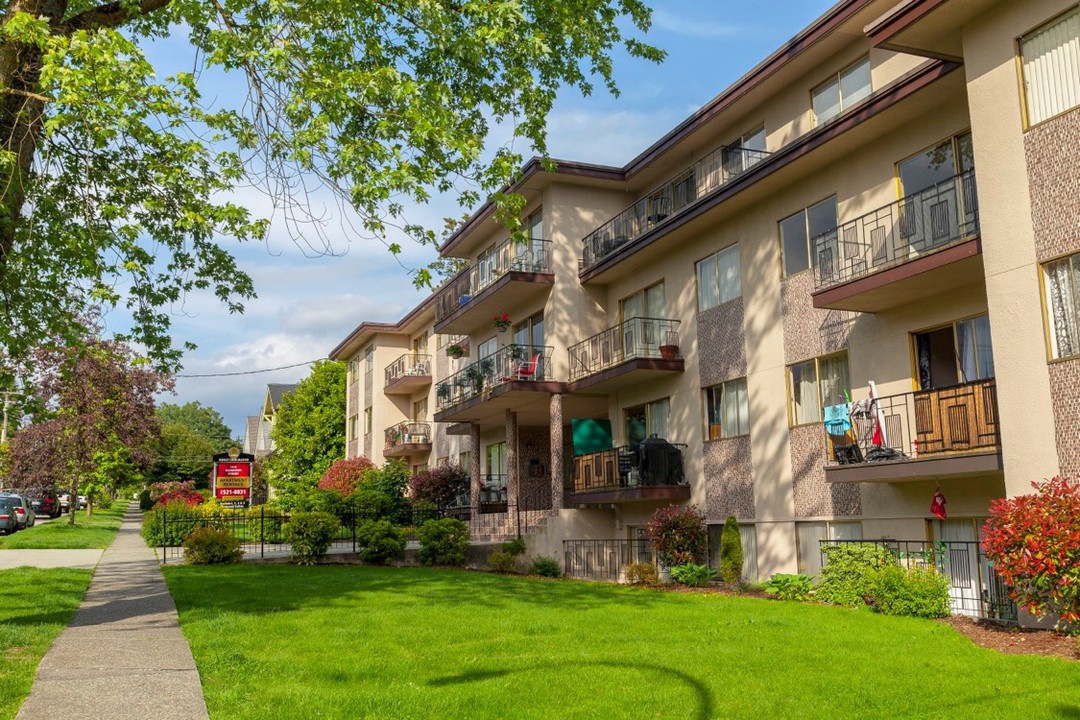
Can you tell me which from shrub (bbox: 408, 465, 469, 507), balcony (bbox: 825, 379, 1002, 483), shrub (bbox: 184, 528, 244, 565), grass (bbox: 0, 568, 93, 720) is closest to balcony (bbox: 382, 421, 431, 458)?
shrub (bbox: 408, 465, 469, 507)

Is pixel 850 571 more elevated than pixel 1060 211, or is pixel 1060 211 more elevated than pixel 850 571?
pixel 1060 211

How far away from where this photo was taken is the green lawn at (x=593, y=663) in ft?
24.0

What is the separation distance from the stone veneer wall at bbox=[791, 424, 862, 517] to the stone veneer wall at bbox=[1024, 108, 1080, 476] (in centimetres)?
506

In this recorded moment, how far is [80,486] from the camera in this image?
3859 cm

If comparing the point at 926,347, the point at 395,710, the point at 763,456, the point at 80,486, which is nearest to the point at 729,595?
the point at 763,456

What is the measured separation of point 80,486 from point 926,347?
34798 millimetres

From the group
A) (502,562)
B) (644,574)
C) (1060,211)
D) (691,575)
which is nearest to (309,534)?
(502,562)

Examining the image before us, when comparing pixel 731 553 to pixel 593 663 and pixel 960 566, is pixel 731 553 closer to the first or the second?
pixel 960 566

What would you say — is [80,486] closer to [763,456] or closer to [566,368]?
[566,368]

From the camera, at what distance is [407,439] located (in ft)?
130

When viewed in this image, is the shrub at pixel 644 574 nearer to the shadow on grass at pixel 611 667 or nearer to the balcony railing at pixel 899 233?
the balcony railing at pixel 899 233

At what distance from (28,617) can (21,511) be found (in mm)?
29686

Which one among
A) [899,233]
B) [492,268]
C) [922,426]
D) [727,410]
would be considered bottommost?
[922,426]

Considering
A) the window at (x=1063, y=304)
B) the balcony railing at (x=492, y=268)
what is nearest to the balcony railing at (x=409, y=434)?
the balcony railing at (x=492, y=268)
